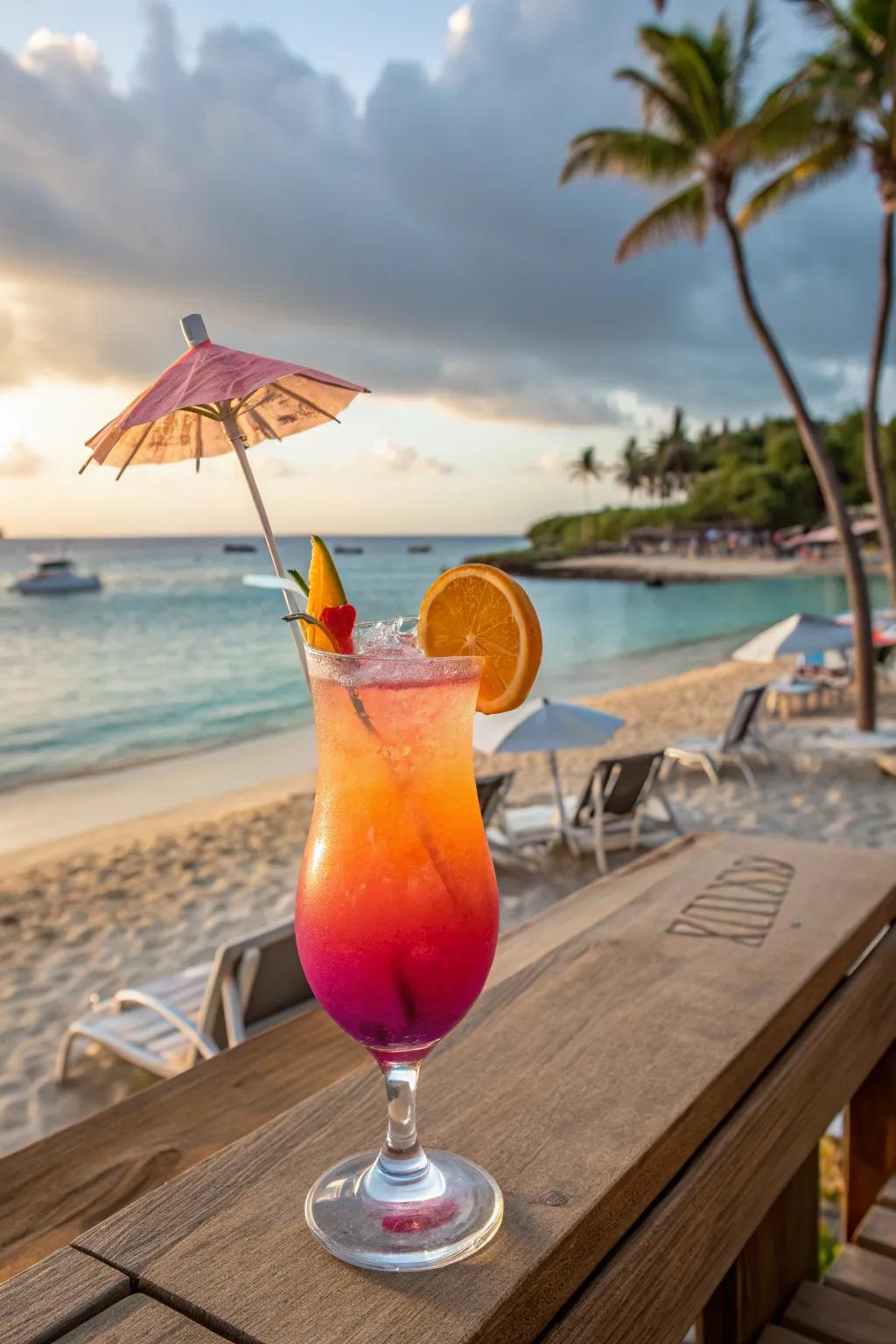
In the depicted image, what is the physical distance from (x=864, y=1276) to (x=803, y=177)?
1140 centimetres

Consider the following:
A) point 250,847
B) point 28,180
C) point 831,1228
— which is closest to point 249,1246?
point 831,1228

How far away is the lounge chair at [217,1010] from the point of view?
3.10 meters

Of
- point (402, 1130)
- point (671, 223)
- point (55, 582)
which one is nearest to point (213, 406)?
point (402, 1130)

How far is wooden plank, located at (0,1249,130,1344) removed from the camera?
71cm

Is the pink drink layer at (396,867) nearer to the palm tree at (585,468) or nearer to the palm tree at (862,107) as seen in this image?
the palm tree at (862,107)

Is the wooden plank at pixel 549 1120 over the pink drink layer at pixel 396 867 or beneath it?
beneath

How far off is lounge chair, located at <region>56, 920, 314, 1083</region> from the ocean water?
10526 mm

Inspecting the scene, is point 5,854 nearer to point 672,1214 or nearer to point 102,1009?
point 102,1009

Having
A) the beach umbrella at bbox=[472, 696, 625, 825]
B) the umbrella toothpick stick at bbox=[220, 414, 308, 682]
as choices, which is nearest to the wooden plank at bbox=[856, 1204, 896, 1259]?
the umbrella toothpick stick at bbox=[220, 414, 308, 682]

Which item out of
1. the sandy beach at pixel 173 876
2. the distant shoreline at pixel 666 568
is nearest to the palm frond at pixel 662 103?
the sandy beach at pixel 173 876

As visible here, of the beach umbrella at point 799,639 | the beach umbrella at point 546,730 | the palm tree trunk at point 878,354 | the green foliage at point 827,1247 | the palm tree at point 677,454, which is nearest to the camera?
the green foliage at point 827,1247

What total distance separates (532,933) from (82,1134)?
838mm

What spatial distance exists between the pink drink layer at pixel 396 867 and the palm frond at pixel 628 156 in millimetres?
11099

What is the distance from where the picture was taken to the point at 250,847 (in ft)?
25.5
